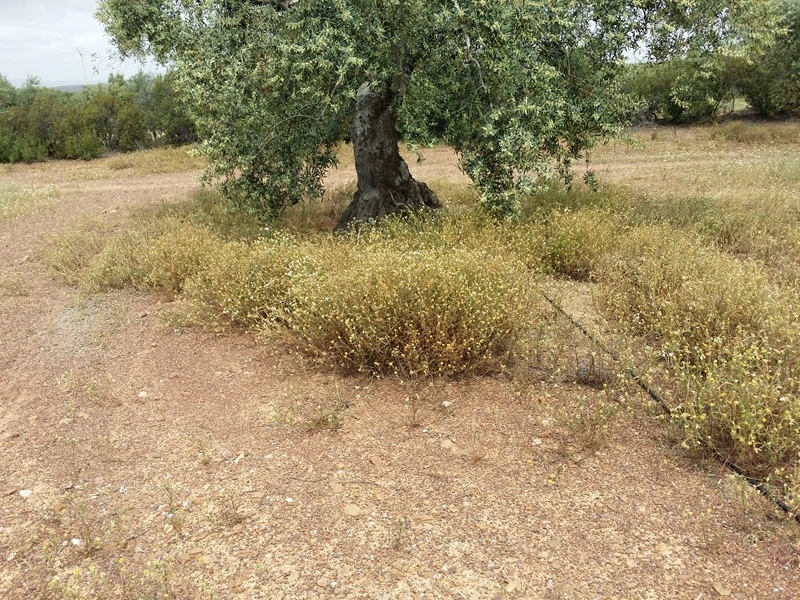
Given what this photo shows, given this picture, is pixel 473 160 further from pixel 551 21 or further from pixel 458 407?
pixel 458 407

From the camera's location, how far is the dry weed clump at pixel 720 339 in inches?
137

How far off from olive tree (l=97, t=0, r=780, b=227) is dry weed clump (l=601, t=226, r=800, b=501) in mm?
1533

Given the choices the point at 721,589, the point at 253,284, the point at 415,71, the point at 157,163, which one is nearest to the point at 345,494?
the point at 721,589

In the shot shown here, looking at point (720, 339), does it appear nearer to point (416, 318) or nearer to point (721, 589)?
point (721, 589)

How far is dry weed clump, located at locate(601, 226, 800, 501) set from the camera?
11.4 feet

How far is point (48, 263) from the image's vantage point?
827 centimetres

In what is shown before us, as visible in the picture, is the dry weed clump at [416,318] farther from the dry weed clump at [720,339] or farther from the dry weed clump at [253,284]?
the dry weed clump at [720,339]

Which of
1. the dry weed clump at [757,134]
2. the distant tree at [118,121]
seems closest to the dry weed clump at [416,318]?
the dry weed clump at [757,134]

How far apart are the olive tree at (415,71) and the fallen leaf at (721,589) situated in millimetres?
4291

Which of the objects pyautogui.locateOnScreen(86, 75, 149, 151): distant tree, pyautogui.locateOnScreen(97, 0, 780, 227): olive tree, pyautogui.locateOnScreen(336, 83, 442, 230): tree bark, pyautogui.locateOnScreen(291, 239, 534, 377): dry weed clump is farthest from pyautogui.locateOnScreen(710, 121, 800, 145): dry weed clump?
pyautogui.locateOnScreen(86, 75, 149, 151): distant tree

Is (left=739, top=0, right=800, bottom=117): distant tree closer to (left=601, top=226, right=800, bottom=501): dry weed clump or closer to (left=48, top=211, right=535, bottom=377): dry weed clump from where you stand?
(left=601, top=226, right=800, bottom=501): dry weed clump


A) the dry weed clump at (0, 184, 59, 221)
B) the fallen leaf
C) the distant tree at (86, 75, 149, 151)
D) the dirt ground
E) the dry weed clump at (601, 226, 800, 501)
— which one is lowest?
the fallen leaf

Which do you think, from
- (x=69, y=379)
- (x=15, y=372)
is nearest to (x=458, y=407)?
(x=69, y=379)

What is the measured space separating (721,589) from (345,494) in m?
1.95
